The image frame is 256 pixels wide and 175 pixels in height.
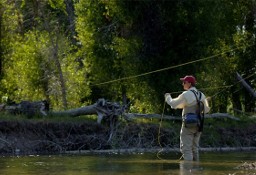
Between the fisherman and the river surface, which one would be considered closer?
the river surface

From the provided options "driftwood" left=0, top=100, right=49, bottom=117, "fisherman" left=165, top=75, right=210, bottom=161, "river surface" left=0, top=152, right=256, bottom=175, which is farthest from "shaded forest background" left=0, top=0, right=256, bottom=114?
"fisherman" left=165, top=75, right=210, bottom=161

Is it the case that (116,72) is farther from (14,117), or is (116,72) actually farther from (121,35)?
(14,117)

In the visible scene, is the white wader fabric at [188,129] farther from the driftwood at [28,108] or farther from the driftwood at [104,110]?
the driftwood at [28,108]

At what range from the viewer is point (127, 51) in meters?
24.4

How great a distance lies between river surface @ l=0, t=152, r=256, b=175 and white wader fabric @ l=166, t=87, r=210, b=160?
0.84 feet

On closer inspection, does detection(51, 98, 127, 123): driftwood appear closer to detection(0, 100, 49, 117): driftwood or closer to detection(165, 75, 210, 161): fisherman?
detection(0, 100, 49, 117): driftwood

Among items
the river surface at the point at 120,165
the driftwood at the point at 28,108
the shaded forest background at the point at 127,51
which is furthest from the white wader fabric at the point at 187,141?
the driftwood at the point at 28,108

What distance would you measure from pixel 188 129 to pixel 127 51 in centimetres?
1021

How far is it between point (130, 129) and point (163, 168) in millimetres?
6997

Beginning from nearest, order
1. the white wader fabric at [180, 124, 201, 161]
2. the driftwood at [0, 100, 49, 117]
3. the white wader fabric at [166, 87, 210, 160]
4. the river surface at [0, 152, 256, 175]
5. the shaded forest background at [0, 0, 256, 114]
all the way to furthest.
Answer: the river surface at [0, 152, 256, 175]
the white wader fabric at [166, 87, 210, 160]
the white wader fabric at [180, 124, 201, 161]
the driftwood at [0, 100, 49, 117]
the shaded forest background at [0, 0, 256, 114]

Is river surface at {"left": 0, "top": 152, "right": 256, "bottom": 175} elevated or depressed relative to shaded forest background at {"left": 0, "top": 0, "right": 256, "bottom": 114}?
depressed

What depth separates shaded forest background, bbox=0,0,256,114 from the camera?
23906mm

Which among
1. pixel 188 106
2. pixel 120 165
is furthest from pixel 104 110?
pixel 120 165

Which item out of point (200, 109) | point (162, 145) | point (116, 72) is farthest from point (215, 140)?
point (200, 109)
